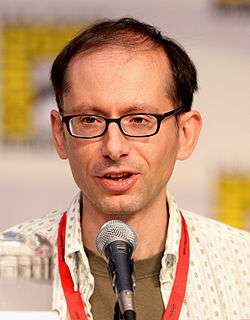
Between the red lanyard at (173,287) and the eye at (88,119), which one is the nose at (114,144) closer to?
the eye at (88,119)

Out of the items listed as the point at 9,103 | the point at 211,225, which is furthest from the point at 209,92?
the point at 211,225

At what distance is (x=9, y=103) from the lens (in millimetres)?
4543

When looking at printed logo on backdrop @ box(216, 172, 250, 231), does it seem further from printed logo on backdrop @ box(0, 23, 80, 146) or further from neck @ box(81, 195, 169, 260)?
neck @ box(81, 195, 169, 260)

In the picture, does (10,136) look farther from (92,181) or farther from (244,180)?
(92,181)

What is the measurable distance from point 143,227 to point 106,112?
42 centimetres

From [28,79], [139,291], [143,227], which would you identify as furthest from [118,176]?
[28,79]

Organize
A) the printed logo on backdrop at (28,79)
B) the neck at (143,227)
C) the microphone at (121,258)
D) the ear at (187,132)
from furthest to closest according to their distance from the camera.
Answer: the printed logo on backdrop at (28,79), the ear at (187,132), the neck at (143,227), the microphone at (121,258)

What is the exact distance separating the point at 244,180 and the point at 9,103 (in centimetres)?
120

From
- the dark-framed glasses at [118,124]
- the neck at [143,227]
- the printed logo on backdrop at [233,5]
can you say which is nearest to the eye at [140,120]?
the dark-framed glasses at [118,124]

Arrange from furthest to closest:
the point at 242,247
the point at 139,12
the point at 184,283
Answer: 1. the point at 139,12
2. the point at 242,247
3. the point at 184,283

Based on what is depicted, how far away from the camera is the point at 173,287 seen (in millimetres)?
2949

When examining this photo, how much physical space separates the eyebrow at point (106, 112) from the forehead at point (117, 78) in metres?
0.01

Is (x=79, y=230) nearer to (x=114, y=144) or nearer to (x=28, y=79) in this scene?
(x=114, y=144)

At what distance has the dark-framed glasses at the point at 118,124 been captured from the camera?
276 centimetres
